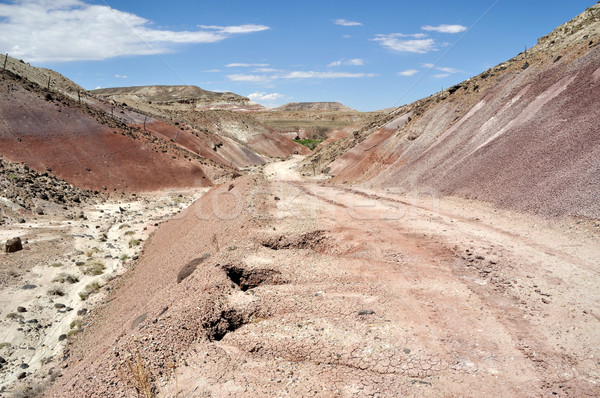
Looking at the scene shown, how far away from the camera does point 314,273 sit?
935cm

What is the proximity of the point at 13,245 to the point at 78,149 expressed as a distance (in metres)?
16.6

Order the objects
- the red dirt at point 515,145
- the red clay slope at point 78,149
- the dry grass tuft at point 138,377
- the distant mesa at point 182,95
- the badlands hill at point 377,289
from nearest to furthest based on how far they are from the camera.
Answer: the dry grass tuft at point 138,377 → the badlands hill at point 377,289 → the red dirt at point 515,145 → the red clay slope at point 78,149 → the distant mesa at point 182,95

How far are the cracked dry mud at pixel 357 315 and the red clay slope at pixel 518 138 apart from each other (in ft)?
6.81

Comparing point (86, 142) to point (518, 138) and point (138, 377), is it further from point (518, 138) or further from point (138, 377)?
point (138, 377)

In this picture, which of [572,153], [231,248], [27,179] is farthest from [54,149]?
[572,153]

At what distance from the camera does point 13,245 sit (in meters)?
14.8

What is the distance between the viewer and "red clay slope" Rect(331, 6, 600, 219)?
46.3 feet

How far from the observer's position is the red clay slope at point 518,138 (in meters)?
14.1

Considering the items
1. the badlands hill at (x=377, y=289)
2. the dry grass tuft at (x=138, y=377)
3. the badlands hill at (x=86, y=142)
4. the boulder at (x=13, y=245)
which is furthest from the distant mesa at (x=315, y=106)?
the dry grass tuft at (x=138, y=377)

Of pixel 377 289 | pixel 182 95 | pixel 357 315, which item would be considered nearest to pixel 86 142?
pixel 377 289

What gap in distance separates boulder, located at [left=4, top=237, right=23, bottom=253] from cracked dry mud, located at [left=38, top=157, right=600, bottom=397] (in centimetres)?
464

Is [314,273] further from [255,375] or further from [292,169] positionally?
[292,169]

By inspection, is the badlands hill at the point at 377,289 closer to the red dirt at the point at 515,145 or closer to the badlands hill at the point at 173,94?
the red dirt at the point at 515,145

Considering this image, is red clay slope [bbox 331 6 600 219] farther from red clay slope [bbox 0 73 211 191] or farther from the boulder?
the boulder
